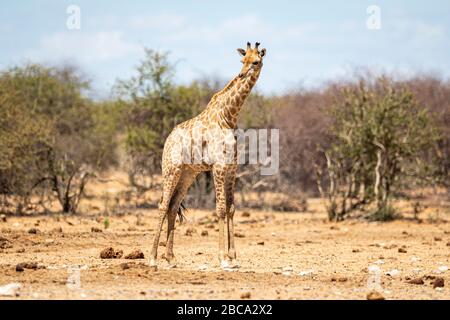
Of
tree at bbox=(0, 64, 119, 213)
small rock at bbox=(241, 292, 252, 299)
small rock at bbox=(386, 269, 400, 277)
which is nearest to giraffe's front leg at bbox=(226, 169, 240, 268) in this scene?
small rock at bbox=(386, 269, 400, 277)

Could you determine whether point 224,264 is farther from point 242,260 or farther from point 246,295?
point 246,295

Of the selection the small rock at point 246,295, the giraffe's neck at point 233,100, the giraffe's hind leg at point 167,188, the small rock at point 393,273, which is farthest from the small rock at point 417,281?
the giraffe's hind leg at point 167,188

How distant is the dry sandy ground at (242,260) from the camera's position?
7.93m

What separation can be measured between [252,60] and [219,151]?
4.60ft

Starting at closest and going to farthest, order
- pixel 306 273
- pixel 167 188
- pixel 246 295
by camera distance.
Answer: pixel 246 295 → pixel 306 273 → pixel 167 188

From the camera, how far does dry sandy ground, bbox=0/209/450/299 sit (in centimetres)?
793

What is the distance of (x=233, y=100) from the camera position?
10.2 metres

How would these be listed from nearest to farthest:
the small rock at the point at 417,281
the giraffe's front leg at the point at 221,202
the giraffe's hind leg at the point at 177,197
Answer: the small rock at the point at 417,281 → the giraffe's front leg at the point at 221,202 → the giraffe's hind leg at the point at 177,197

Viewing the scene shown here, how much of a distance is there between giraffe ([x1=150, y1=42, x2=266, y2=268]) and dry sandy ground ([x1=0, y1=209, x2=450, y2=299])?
0.55 meters

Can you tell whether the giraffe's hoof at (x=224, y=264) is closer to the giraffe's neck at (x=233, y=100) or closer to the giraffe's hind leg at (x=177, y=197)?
the giraffe's hind leg at (x=177, y=197)

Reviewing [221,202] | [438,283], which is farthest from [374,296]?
[221,202]
